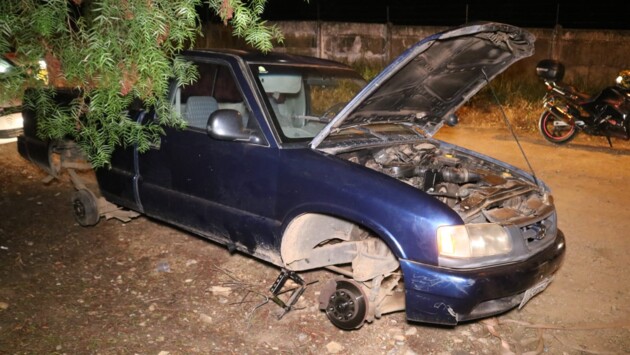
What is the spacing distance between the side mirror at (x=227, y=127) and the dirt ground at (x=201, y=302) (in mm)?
1323

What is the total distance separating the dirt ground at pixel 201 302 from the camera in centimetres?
342

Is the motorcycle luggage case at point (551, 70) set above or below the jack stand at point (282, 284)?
above

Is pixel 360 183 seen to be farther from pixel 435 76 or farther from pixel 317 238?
pixel 435 76

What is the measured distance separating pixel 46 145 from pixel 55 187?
129 cm

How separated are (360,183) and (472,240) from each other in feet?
2.45

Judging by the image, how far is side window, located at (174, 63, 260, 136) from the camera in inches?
161

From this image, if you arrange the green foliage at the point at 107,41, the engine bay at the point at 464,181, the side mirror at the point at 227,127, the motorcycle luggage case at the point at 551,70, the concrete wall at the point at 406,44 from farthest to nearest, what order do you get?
1. the concrete wall at the point at 406,44
2. the motorcycle luggage case at the point at 551,70
3. the side mirror at the point at 227,127
4. the engine bay at the point at 464,181
5. the green foliage at the point at 107,41

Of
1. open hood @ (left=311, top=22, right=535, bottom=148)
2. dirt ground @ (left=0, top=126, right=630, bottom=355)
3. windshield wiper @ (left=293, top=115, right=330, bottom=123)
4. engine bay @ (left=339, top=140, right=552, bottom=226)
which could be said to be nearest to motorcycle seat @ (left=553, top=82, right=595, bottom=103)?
dirt ground @ (left=0, top=126, right=630, bottom=355)

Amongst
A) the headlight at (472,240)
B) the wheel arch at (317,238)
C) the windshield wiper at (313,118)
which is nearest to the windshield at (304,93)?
the windshield wiper at (313,118)

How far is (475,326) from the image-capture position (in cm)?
374

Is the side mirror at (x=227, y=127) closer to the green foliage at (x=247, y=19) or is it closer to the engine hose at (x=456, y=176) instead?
the green foliage at (x=247, y=19)

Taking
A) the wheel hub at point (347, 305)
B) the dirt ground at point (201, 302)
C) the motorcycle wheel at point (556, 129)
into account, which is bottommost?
the dirt ground at point (201, 302)

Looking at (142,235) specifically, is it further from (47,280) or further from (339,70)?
(339,70)

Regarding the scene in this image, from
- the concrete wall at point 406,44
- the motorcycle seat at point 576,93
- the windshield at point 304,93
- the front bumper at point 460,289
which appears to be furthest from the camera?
the concrete wall at point 406,44
